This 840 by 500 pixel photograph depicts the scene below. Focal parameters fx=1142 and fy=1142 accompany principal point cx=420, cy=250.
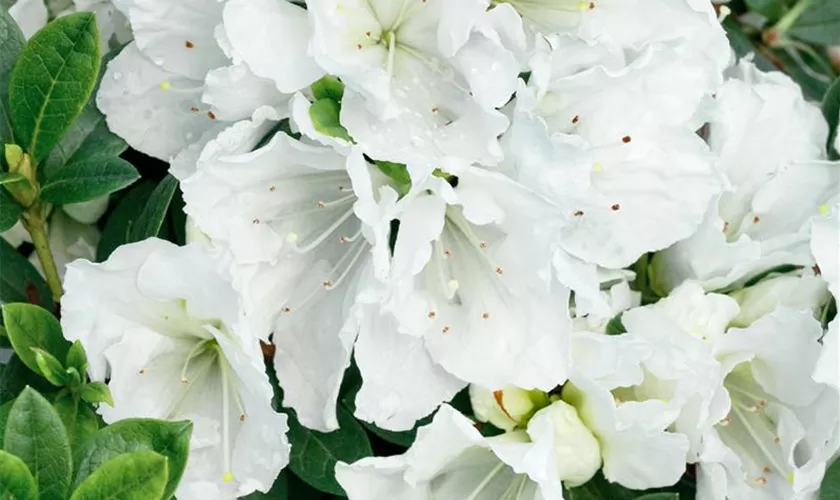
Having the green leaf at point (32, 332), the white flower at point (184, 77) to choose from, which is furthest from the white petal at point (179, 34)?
the green leaf at point (32, 332)

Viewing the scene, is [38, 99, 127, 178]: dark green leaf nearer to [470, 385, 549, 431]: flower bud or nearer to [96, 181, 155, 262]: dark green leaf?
[96, 181, 155, 262]: dark green leaf

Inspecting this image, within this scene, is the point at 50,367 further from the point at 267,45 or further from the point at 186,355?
the point at 267,45

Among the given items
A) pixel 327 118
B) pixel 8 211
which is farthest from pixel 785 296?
pixel 8 211

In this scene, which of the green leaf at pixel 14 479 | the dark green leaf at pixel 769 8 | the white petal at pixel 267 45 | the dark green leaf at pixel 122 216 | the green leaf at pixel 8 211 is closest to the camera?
the green leaf at pixel 14 479

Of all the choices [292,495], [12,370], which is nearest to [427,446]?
[292,495]

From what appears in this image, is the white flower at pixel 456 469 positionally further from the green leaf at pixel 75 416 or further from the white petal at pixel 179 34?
the white petal at pixel 179 34
